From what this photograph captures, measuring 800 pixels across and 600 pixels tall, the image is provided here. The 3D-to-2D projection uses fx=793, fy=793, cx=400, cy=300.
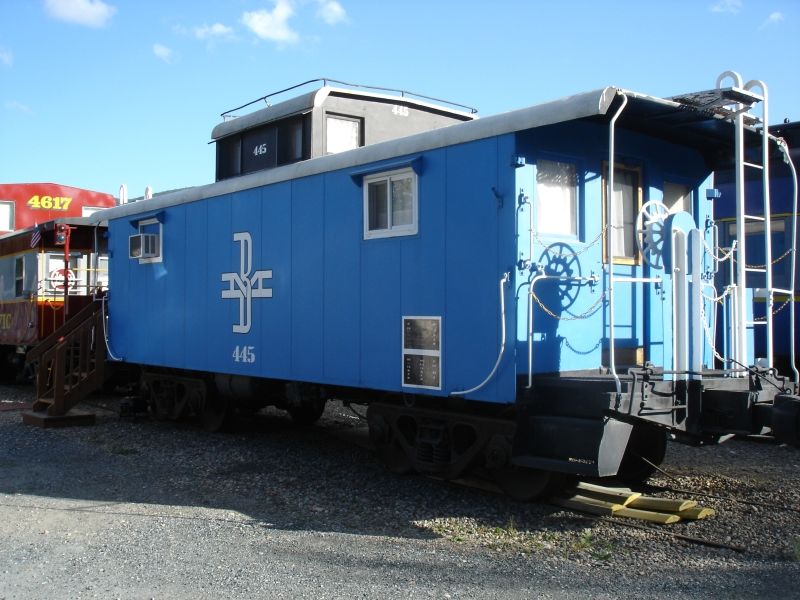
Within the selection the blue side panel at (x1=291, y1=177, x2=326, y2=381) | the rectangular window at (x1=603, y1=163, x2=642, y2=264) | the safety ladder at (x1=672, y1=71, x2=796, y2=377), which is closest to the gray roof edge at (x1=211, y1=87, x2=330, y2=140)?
the blue side panel at (x1=291, y1=177, x2=326, y2=381)

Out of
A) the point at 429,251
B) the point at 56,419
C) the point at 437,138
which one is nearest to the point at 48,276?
the point at 56,419

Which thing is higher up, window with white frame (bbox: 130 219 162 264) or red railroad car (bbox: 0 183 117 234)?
red railroad car (bbox: 0 183 117 234)

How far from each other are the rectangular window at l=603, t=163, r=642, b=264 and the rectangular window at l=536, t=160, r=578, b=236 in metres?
0.40

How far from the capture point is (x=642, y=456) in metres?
7.31

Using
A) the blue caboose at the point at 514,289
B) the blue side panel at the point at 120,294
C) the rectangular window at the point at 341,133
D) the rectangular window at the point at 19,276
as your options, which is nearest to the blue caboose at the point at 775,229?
the blue caboose at the point at 514,289

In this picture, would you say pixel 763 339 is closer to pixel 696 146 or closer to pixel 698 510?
pixel 696 146

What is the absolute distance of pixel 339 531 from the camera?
233 inches

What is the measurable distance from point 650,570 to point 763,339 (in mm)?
5842

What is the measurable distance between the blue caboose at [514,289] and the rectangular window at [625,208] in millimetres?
21

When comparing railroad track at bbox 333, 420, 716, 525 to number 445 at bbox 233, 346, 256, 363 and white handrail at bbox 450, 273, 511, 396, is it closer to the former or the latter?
white handrail at bbox 450, 273, 511, 396

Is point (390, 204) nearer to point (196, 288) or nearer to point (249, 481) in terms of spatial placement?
point (249, 481)

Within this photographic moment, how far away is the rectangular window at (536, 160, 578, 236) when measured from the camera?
635cm

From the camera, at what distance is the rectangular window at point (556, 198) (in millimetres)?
6352

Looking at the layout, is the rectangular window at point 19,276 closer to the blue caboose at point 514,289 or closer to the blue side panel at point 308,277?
the blue caboose at point 514,289
